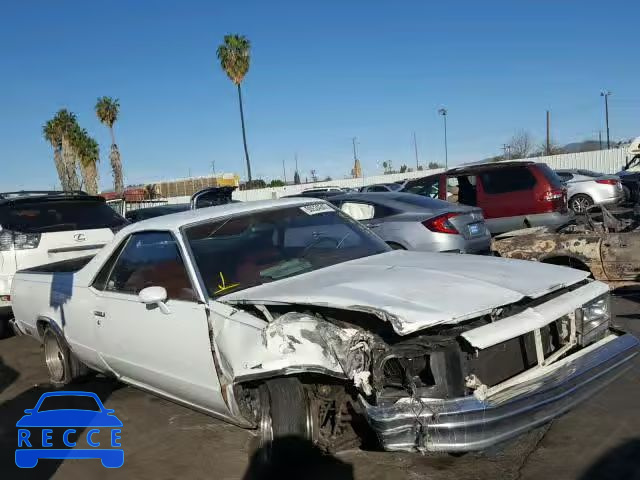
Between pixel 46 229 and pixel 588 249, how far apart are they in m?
6.54

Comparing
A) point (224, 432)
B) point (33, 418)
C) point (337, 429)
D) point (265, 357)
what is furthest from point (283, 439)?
point (33, 418)

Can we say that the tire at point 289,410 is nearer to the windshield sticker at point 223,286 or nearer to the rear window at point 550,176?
the windshield sticker at point 223,286

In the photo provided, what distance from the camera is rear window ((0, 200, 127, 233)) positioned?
7504 mm

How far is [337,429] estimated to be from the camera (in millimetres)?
3332

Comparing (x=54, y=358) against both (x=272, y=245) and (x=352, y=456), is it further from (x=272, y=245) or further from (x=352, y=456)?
(x=352, y=456)

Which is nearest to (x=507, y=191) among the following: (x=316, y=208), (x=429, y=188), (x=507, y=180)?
(x=507, y=180)

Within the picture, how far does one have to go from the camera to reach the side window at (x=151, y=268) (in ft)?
13.2

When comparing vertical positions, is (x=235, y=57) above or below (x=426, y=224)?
above

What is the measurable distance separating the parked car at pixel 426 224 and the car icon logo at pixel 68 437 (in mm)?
4325

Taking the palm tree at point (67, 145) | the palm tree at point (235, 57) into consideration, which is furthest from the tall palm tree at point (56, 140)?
the palm tree at point (235, 57)

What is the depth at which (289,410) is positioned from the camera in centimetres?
328

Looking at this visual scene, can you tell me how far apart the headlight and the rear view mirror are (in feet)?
15.6

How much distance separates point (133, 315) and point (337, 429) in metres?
1.73

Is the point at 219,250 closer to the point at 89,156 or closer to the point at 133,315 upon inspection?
the point at 133,315
